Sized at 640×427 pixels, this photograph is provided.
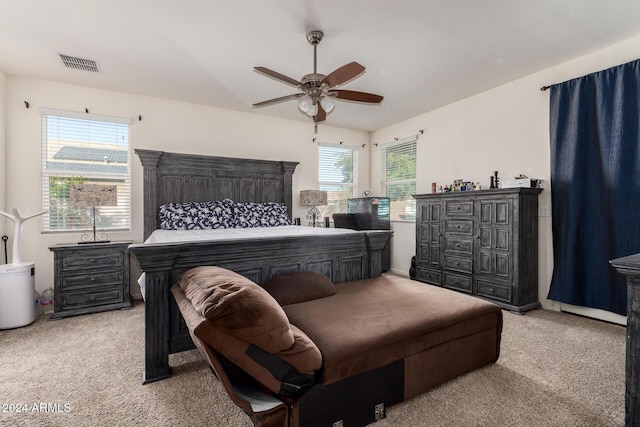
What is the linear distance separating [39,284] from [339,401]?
4179mm

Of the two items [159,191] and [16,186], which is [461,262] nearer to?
[159,191]

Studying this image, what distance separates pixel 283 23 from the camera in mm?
2604

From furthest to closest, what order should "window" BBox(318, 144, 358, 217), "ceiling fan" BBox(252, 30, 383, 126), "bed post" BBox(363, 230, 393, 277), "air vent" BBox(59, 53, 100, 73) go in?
"window" BBox(318, 144, 358, 217) < "air vent" BBox(59, 53, 100, 73) < "bed post" BBox(363, 230, 393, 277) < "ceiling fan" BBox(252, 30, 383, 126)

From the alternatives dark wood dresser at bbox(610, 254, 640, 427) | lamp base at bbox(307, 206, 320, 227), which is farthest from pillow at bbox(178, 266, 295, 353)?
lamp base at bbox(307, 206, 320, 227)

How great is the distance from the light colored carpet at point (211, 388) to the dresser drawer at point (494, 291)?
69cm

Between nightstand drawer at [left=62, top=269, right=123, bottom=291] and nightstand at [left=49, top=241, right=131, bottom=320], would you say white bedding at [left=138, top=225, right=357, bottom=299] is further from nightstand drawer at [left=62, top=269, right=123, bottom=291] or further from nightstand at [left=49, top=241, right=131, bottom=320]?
nightstand drawer at [left=62, top=269, right=123, bottom=291]

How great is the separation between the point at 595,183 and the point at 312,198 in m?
3.66

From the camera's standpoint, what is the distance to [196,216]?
410cm

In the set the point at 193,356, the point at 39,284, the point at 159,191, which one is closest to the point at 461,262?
the point at 193,356

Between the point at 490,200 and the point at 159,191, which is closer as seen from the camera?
the point at 490,200

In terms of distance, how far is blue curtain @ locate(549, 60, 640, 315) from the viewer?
2896 mm

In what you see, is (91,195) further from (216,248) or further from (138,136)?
(216,248)

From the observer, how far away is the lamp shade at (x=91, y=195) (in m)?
3.36

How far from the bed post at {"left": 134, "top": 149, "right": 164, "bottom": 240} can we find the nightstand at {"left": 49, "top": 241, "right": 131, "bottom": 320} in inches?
19.7
